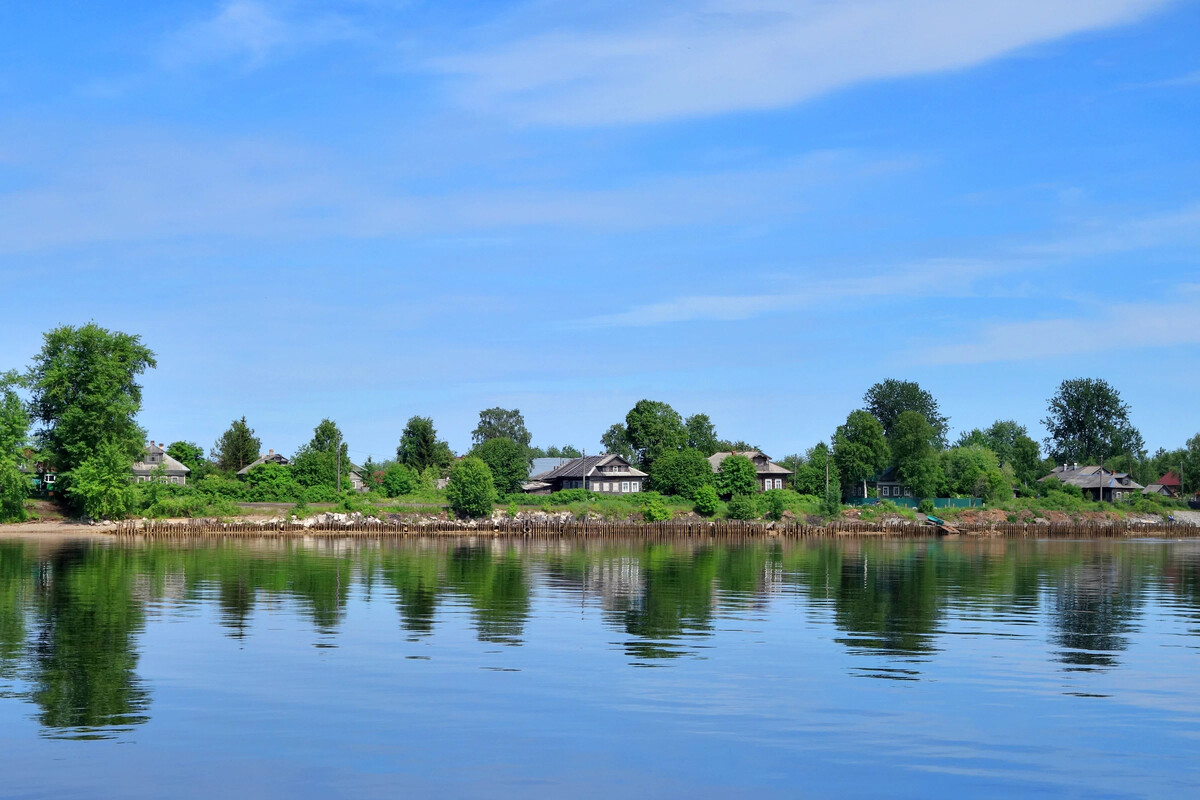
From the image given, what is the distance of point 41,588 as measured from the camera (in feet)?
122

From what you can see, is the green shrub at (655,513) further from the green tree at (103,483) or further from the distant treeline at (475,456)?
the green tree at (103,483)

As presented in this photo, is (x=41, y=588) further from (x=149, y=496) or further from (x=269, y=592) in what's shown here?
(x=149, y=496)

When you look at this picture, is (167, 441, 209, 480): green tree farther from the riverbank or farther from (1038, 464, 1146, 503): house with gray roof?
(1038, 464, 1146, 503): house with gray roof

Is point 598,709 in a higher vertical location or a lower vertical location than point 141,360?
lower

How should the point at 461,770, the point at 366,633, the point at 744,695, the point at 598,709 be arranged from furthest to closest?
1. the point at 366,633
2. the point at 744,695
3. the point at 598,709
4. the point at 461,770

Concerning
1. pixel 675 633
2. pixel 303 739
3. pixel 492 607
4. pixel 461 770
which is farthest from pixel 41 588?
pixel 461 770

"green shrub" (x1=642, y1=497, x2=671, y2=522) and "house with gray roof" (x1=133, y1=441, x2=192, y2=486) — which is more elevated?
"house with gray roof" (x1=133, y1=441, x2=192, y2=486)

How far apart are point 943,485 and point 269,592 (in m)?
111

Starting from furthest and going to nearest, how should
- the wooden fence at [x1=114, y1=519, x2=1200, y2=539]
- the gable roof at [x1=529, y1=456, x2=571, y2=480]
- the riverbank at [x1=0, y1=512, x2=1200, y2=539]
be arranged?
the gable roof at [x1=529, y1=456, x2=571, y2=480] → the wooden fence at [x1=114, y1=519, x2=1200, y2=539] → the riverbank at [x1=0, y1=512, x2=1200, y2=539]

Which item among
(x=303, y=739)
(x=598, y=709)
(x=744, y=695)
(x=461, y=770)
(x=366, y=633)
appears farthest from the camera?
(x=366, y=633)

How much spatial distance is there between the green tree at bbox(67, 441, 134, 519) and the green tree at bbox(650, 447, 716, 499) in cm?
5494

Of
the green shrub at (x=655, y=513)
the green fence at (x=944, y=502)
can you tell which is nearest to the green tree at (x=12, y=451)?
the green shrub at (x=655, y=513)

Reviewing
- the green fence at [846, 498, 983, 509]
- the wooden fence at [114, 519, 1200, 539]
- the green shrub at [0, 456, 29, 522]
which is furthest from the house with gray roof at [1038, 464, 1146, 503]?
the green shrub at [0, 456, 29, 522]

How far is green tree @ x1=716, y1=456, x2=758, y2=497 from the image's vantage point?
11694 centimetres
